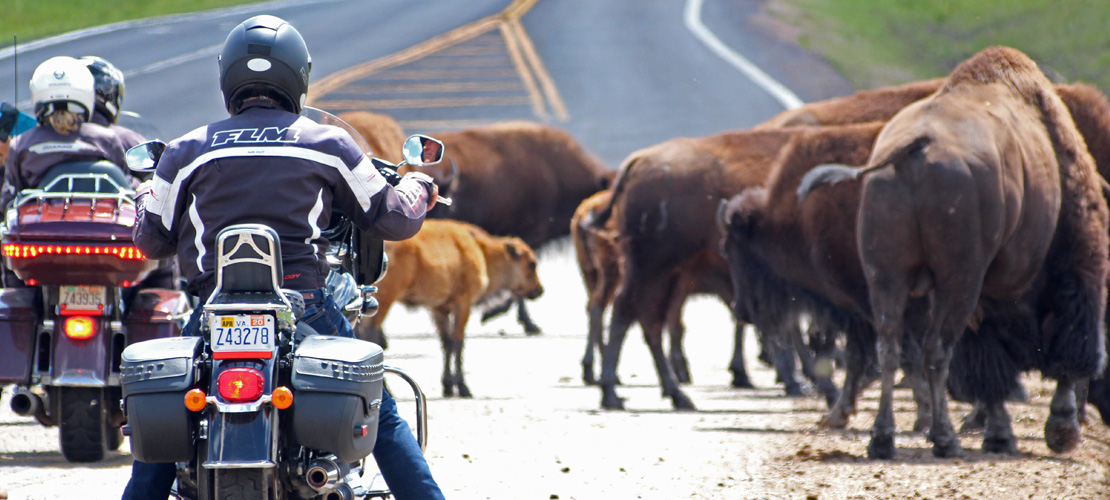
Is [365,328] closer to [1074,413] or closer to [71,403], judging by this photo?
[71,403]

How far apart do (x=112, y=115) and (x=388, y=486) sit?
13.5ft

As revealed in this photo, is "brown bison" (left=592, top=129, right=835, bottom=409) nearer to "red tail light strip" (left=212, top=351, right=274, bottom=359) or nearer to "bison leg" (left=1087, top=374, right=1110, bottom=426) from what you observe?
"bison leg" (left=1087, top=374, right=1110, bottom=426)

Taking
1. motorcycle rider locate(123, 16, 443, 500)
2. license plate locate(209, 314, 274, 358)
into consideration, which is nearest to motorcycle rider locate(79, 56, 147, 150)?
motorcycle rider locate(123, 16, 443, 500)

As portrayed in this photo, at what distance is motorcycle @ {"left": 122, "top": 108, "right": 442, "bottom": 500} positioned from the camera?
344 centimetres

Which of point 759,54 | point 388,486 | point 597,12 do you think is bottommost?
point 388,486

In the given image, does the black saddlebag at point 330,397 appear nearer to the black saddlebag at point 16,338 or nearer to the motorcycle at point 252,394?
the motorcycle at point 252,394

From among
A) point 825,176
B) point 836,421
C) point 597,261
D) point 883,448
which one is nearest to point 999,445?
point 883,448

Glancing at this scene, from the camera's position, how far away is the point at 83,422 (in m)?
6.39

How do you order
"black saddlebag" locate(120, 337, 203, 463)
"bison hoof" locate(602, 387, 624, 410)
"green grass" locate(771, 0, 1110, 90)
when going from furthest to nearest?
1. "green grass" locate(771, 0, 1110, 90)
2. "bison hoof" locate(602, 387, 624, 410)
3. "black saddlebag" locate(120, 337, 203, 463)

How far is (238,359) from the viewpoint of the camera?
347 cm

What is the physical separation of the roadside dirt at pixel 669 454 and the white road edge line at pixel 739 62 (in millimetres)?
18058

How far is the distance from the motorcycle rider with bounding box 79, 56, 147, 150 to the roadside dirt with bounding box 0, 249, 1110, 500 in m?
1.71

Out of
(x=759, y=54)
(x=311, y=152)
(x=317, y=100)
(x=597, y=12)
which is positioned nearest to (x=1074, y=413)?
(x=311, y=152)

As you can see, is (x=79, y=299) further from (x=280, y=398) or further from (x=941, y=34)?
(x=941, y=34)
